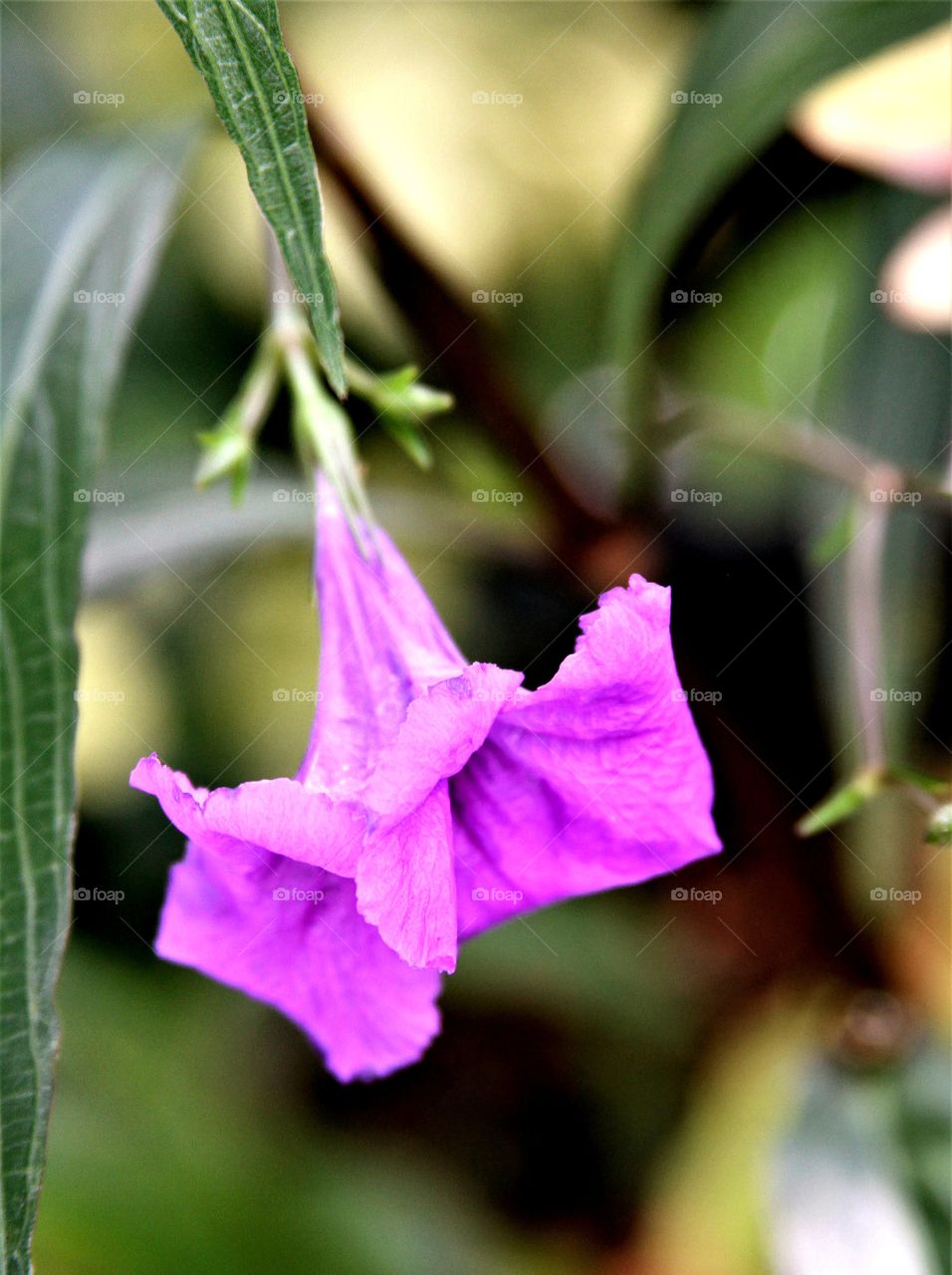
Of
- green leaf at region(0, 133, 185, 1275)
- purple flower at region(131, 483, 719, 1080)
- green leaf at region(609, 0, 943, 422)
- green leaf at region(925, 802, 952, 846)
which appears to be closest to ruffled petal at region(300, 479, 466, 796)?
purple flower at region(131, 483, 719, 1080)

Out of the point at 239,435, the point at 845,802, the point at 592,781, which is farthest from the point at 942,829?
the point at 239,435

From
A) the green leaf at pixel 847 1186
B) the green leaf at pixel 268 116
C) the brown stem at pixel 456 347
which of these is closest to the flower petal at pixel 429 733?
the green leaf at pixel 268 116

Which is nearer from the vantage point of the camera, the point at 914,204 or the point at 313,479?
the point at 313,479

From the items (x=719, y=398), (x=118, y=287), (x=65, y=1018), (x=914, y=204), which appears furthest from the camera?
(x=719, y=398)

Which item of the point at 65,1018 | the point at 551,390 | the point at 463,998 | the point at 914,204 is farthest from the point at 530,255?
the point at 65,1018

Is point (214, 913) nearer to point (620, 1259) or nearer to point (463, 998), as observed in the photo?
point (463, 998)

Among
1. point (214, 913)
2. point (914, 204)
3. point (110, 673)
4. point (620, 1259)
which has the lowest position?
point (620, 1259)

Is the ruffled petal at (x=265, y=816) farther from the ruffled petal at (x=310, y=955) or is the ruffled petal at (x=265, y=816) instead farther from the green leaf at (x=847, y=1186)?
the green leaf at (x=847, y=1186)

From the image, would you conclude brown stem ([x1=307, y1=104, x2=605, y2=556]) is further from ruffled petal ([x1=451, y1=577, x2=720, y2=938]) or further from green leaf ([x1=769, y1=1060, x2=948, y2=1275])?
green leaf ([x1=769, y1=1060, x2=948, y2=1275])
